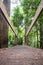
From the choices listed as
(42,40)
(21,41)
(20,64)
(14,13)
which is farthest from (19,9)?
(20,64)

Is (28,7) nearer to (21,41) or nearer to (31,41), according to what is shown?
(21,41)

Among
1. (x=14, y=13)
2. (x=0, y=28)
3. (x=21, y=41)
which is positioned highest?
(x=14, y=13)

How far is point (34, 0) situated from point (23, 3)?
1599mm

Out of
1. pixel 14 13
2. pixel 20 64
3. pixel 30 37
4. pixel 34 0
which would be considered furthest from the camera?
pixel 14 13

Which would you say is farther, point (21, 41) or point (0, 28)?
point (21, 41)

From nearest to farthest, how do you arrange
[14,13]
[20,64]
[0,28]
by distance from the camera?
[20,64], [0,28], [14,13]

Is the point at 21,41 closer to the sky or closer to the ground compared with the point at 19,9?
closer to the ground

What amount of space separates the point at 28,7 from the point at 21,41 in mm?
2334

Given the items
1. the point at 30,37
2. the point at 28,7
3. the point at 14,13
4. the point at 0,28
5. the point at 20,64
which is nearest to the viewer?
the point at 20,64

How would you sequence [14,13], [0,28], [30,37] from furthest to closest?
1. [14,13]
2. [30,37]
3. [0,28]

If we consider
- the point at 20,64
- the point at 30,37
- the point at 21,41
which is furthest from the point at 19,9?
the point at 20,64

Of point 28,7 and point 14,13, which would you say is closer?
point 28,7

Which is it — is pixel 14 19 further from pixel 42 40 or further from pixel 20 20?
pixel 42 40

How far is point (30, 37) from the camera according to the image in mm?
8531
